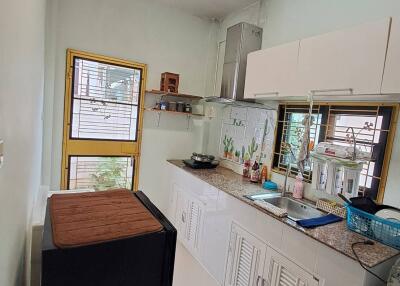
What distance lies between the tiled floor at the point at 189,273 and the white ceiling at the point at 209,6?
117 inches

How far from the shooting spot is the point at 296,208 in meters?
2.20

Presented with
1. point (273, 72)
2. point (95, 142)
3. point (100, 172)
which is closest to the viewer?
point (273, 72)

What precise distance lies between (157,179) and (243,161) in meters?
1.21

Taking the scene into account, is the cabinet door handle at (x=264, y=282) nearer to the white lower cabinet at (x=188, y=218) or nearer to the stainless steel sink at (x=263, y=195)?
the stainless steel sink at (x=263, y=195)

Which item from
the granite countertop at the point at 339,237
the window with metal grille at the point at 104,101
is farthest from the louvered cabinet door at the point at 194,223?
the window with metal grille at the point at 104,101

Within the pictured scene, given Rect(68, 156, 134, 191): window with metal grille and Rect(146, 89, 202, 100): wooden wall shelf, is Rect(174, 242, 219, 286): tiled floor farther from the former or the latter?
Rect(146, 89, 202, 100): wooden wall shelf

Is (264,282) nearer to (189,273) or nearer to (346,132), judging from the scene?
(189,273)

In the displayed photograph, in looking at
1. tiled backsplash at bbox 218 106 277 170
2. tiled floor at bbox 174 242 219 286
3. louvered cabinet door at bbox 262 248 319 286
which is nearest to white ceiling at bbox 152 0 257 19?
tiled backsplash at bbox 218 106 277 170

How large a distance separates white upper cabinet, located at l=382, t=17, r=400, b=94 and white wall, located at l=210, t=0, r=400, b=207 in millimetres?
458

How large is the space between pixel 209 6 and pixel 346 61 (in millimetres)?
2079

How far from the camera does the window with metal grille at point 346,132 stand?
1778 millimetres

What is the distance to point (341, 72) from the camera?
167 cm

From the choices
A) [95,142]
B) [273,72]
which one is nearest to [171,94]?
[95,142]

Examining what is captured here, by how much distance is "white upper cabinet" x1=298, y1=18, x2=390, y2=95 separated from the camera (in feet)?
4.89
